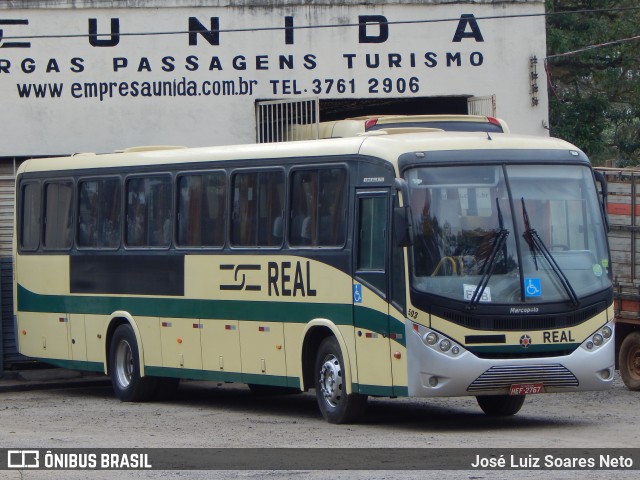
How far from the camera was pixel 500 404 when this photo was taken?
1568 centimetres

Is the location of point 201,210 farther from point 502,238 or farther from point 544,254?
point 544,254

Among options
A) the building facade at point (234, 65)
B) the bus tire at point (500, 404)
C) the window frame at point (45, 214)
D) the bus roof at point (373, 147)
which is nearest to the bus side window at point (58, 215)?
the window frame at point (45, 214)

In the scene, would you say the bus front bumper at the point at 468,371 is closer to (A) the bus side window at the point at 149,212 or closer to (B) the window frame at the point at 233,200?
(B) the window frame at the point at 233,200

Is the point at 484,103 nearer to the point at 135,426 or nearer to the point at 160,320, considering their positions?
the point at 160,320

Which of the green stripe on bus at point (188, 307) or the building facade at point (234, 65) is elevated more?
the building facade at point (234, 65)

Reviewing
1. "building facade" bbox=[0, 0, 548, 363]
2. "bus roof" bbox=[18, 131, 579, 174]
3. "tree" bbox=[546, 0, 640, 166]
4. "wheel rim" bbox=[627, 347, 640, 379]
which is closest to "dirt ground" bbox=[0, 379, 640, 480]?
"wheel rim" bbox=[627, 347, 640, 379]

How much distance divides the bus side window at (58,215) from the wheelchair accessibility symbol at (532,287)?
7.86 meters

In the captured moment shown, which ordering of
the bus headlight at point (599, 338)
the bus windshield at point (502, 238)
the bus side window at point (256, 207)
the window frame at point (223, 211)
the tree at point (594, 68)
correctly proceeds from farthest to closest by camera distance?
the tree at point (594, 68)
the window frame at point (223, 211)
the bus side window at point (256, 207)
the bus headlight at point (599, 338)
the bus windshield at point (502, 238)

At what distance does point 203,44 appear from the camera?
24.6 meters

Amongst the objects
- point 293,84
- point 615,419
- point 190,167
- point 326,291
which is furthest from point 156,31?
point 615,419

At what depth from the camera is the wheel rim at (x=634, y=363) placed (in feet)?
59.3

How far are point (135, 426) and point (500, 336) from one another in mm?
4247

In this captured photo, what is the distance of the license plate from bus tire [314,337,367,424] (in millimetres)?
1718

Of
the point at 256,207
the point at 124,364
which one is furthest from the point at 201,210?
the point at 124,364
